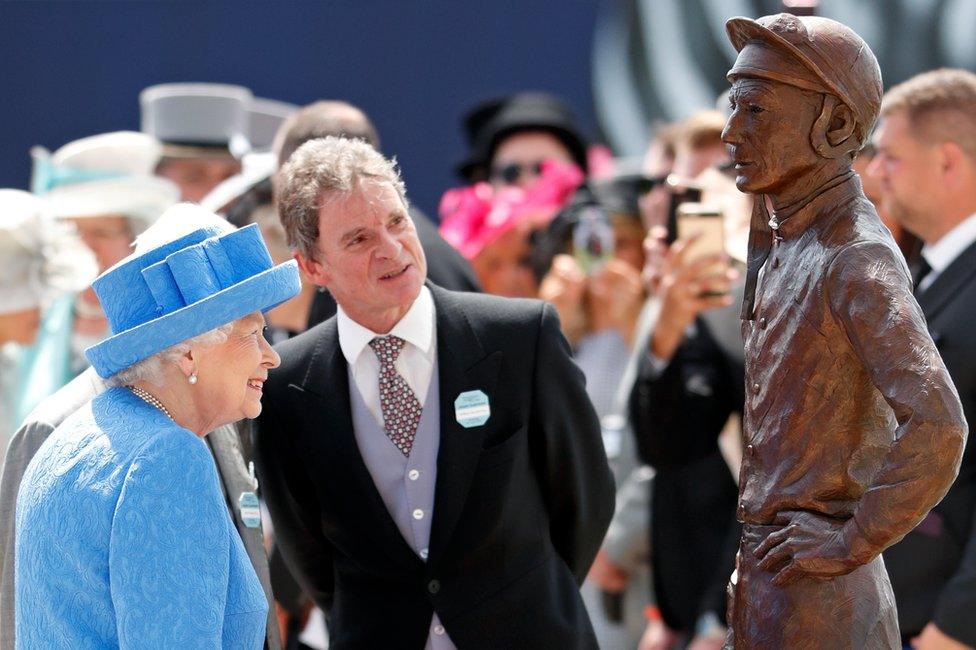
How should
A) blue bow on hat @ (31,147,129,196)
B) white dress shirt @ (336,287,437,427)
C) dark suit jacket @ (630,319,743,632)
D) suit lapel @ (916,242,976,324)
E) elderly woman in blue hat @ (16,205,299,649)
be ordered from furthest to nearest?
blue bow on hat @ (31,147,129,196) → dark suit jacket @ (630,319,743,632) → suit lapel @ (916,242,976,324) → white dress shirt @ (336,287,437,427) → elderly woman in blue hat @ (16,205,299,649)

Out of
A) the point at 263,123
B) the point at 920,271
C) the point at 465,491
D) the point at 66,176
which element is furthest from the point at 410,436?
the point at 263,123

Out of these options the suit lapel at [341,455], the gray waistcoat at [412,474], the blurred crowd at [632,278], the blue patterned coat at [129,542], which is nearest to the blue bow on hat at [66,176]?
the blurred crowd at [632,278]

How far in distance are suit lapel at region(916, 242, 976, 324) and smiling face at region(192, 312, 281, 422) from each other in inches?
88.8

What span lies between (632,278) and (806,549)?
3.54 metres

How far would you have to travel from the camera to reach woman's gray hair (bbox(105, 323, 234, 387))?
2.85 metres

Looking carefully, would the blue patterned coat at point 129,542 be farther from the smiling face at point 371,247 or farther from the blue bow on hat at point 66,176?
the blue bow on hat at point 66,176

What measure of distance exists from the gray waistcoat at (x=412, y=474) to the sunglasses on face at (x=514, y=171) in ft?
13.7

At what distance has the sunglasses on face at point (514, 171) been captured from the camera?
25.5 ft

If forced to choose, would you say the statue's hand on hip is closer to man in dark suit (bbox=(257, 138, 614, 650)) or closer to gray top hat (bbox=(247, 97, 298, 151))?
man in dark suit (bbox=(257, 138, 614, 650))

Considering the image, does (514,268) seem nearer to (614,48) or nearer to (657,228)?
(657,228)

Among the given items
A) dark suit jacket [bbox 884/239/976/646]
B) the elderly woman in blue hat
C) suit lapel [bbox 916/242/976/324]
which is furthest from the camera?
suit lapel [bbox 916/242/976/324]

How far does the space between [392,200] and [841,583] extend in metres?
1.48

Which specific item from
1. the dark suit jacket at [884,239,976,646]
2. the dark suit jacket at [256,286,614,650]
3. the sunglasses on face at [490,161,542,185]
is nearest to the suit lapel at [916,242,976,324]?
the dark suit jacket at [884,239,976,646]

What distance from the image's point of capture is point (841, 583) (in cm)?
271
